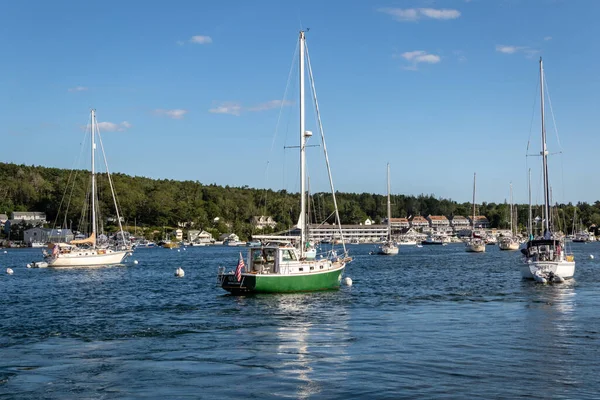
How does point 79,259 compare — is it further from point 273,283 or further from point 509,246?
point 509,246

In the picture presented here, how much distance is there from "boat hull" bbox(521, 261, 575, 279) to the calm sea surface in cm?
526

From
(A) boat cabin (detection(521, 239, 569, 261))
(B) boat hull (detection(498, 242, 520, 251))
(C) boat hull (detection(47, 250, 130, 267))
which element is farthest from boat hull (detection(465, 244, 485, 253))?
(A) boat cabin (detection(521, 239, 569, 261))

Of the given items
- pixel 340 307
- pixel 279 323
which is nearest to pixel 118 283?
pixel 340 307

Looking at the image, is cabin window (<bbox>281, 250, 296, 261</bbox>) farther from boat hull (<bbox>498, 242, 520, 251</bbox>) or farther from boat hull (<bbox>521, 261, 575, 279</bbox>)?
boat hull (<bbox>498, 242, 520, 251</bbox>)

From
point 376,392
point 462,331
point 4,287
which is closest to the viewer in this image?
point 376,392

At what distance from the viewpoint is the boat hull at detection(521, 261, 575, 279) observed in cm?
5119

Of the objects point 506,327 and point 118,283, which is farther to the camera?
point 118,283

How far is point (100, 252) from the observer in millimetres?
81375

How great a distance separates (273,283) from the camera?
4112 cm

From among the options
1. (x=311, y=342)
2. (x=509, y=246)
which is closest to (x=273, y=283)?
(x=311, y=342)

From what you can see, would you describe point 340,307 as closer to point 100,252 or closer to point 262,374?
point 262,374

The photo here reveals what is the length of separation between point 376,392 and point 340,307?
18966 millimetres

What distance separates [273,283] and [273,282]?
0.19 feet

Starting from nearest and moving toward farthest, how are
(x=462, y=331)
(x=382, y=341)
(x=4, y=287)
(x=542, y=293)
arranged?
(x=382, y=341), (x=462, y=331), (x=542, y=293), (x=4, y=287)
